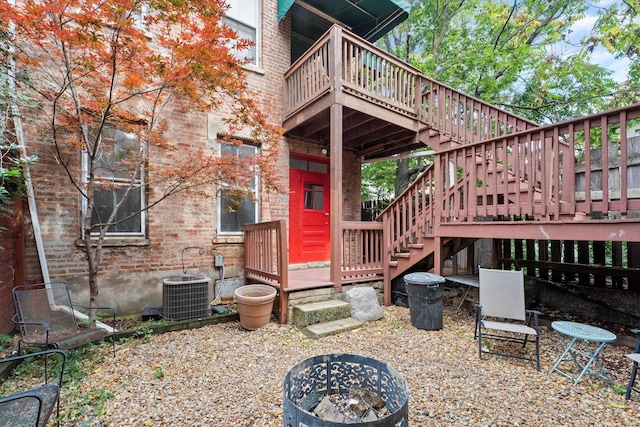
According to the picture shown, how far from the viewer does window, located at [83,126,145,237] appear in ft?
15.0

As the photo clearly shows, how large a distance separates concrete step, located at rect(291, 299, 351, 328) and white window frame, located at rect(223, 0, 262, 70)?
189 inches

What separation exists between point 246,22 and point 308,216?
4.32 m

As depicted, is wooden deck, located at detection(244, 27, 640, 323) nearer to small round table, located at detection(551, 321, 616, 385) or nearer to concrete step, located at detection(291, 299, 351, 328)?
concrete step, located at detection(291, 299, 351, 328)

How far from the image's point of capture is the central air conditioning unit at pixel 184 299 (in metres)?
A: 4.27

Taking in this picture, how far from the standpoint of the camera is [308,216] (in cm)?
688

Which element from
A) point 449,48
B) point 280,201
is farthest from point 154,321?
point 449,48

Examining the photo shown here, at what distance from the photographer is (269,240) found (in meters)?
4.72

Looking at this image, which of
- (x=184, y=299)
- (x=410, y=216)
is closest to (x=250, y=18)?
(x=410, y=216)

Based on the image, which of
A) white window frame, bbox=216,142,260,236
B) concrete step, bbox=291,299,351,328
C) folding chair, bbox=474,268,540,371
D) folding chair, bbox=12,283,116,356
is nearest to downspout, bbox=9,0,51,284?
folding chair, bbox=12,283,116,356

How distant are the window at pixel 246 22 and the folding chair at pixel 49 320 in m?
5.12

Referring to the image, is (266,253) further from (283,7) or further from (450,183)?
(283,7)

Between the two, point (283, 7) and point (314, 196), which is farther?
point (314, 196)

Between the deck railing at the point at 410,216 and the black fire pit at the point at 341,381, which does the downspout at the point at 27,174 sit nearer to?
the black fire pit at the point at 341,381

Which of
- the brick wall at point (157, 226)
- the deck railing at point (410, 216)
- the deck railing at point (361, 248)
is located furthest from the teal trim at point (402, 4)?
the deck railing at point (361, 248)
